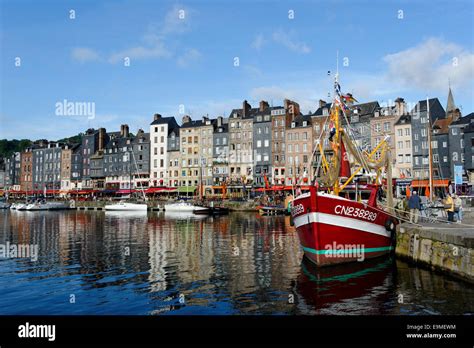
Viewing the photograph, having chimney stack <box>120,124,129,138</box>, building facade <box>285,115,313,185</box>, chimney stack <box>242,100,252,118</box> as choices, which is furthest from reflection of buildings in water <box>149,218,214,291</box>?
chimney stack <box>120,124,129,138</box>

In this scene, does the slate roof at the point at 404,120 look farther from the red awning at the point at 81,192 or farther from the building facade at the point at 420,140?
the red awning at the point at 81,192

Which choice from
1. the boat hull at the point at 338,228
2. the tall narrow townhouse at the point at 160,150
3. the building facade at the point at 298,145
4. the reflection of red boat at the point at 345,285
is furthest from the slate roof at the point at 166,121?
the reflection of red boat at the point at 345,285

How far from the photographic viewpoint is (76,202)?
4033 inches

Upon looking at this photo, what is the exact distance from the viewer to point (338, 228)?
2002cm

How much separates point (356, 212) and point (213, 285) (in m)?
8.19

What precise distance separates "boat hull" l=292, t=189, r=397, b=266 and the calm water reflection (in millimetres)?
722

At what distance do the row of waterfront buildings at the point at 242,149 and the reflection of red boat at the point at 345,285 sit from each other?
47097mm

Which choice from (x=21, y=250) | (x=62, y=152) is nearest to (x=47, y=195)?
(x=62, y=152)

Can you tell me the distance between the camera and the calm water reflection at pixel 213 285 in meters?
13.9

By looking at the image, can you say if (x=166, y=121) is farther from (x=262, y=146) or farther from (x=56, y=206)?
(x=56, y=206)

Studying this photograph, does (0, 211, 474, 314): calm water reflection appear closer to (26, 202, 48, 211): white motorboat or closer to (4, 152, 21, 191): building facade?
(26, 202, 48, 211): white motorboat
